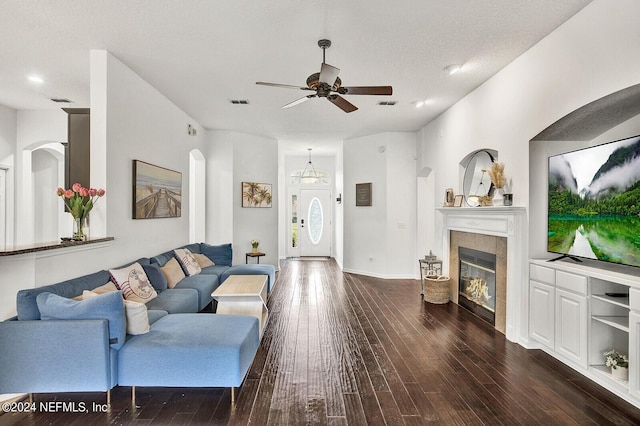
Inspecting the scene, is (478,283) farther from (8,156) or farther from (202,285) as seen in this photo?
(8,156)

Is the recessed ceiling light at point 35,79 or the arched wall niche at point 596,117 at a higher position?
the recessed ceiling light at point 35,79

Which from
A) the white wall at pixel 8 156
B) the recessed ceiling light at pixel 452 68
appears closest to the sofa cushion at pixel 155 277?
the white wall at pixel 8 156

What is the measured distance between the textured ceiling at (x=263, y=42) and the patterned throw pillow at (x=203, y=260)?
2397mm

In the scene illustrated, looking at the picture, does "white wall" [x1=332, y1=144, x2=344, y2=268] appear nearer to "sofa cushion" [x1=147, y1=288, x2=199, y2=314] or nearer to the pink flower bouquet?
"sofa cushion" [x1=147, y1=288, x2=199, y2=314]

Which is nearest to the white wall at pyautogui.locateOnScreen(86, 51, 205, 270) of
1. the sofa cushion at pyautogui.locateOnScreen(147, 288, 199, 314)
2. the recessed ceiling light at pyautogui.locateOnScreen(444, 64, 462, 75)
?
the sofa cushion at pyautogui.locateOnScreen(147, 288, 199, 314)

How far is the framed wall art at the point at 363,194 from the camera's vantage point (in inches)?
291

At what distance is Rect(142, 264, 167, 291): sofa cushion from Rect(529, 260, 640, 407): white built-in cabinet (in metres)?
3.99

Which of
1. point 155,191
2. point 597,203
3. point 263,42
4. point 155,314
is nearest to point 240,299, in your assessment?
point 155,314

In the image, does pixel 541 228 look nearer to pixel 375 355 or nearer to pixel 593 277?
pixel 593 277

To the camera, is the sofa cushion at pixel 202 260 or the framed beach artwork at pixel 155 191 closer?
the framed beach artwork at pixel 155 191

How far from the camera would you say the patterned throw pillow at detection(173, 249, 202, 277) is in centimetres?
485

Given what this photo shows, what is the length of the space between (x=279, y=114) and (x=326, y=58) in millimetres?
2229

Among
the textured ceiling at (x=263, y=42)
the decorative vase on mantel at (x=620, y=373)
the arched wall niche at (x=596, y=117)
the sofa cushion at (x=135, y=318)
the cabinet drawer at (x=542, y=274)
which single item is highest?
the textured ceiling at (x=263, y=42)

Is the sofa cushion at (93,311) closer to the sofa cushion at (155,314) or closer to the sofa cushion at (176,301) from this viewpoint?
the sofa cushion at (155,314)
